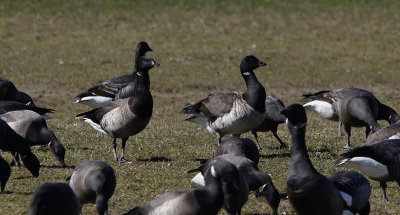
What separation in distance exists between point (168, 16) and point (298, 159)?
25.9 metres

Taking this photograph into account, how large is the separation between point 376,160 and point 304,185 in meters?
2.32

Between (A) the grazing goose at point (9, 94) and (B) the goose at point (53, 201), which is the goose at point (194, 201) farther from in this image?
(A) the grazing goose at point (9, 94)

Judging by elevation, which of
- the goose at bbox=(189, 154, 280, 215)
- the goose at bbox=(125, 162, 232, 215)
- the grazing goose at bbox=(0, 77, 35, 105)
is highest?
the goose at bbox=(125, 162, 232, 215)

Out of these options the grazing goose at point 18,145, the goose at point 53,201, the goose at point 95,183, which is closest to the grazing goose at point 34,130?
the grazing goose at point 18,145

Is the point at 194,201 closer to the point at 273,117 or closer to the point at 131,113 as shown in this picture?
the point at 131,113

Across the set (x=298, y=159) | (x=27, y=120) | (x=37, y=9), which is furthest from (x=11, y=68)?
(x=298, y=159)

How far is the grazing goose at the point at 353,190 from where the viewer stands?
9000mm

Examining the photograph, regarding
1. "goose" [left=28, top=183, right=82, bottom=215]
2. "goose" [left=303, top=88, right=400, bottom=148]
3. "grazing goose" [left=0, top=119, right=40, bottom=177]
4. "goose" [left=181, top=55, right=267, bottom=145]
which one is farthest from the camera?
"goose" [left=303, top=88, right=400, bottom=148]

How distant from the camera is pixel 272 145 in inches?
606

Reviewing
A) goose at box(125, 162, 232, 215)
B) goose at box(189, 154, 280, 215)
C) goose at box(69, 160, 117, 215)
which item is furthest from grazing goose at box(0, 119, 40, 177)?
goose at box(125, 162, 232, 215)

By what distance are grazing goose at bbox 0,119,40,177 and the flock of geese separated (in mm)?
17

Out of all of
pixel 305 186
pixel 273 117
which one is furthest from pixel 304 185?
pixel 273 117

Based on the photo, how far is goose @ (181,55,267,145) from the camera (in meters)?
13.5

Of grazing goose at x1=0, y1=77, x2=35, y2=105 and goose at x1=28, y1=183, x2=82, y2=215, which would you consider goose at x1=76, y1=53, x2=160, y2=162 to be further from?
goose at x1=28, y1=183, x2=82, y2=215
